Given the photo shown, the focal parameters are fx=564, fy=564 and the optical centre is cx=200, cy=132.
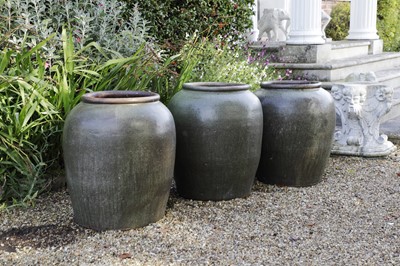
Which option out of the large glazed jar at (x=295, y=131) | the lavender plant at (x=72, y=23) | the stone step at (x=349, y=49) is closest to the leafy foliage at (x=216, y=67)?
the lavender plant at (x=72, y=23)

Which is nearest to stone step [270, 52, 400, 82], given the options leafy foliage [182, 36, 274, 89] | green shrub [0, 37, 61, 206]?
leafy foliage [182, 36, 274, 89]

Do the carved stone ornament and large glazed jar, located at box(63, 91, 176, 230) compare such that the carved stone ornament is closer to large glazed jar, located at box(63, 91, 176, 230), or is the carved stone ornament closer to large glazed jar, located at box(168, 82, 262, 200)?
large glazed jar, located at box(168, 82, 262, 200)

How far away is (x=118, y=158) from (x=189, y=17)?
3.32 m

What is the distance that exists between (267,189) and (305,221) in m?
→ 0.80

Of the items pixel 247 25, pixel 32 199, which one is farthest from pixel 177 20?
pixel 32 199

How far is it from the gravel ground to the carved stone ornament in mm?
1237

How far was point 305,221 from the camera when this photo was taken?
12.5 ft

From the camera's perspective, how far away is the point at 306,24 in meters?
7.58

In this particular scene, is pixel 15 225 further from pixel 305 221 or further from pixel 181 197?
pixel 305 221

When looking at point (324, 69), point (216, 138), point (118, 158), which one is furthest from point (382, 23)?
Answer: point (118, 158)

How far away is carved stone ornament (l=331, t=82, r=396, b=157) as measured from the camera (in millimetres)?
5621

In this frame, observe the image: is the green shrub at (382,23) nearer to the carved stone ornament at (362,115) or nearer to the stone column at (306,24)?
the stone column at (306,24)

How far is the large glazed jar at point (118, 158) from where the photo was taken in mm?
3365

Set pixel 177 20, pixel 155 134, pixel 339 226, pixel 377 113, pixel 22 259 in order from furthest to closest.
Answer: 1. pixel 177 20
2. pixel 377 113
3. pixel 339 226
4. pixel 155 134
5. pixel 22 259
